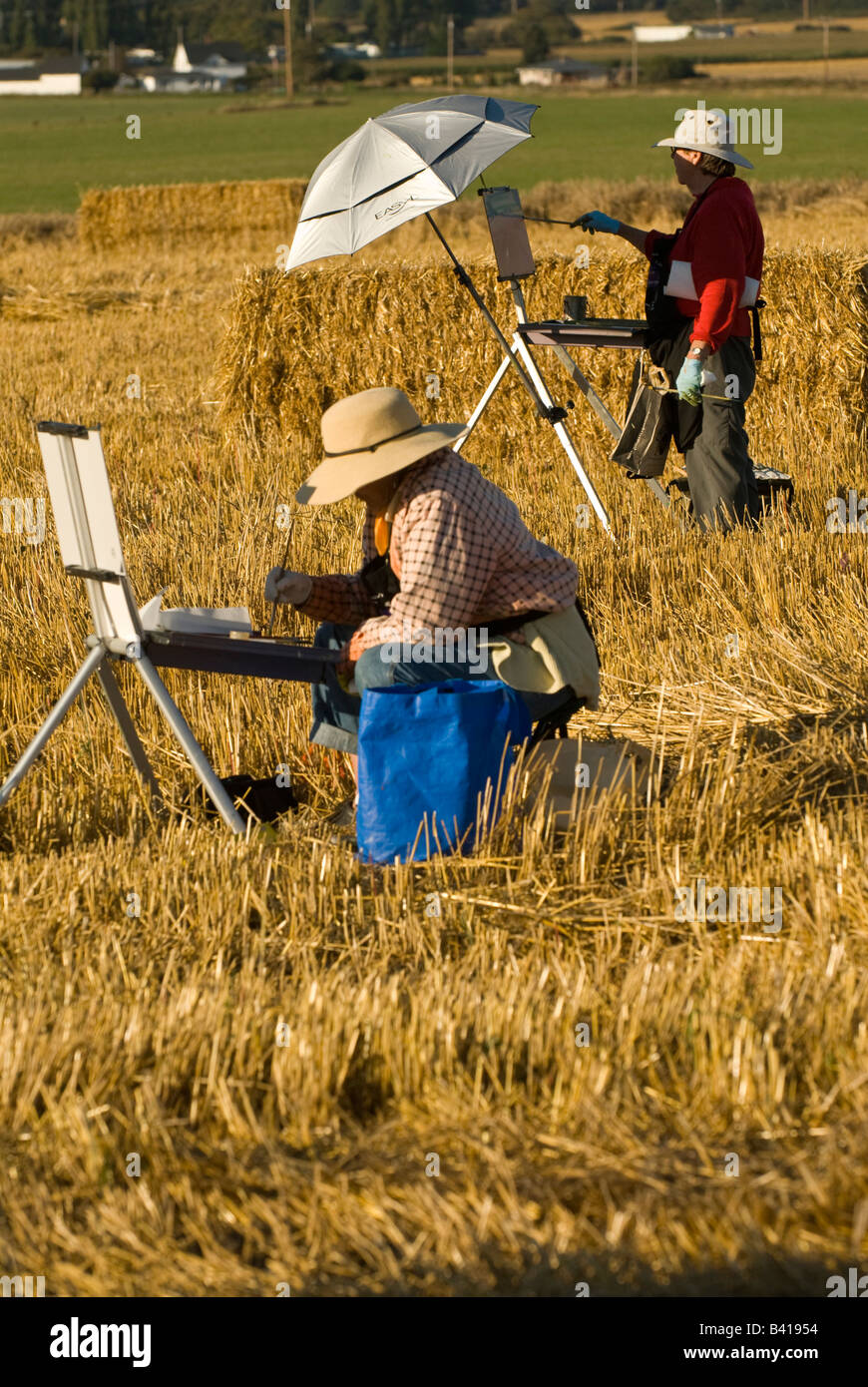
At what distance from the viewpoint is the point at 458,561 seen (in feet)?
13.8

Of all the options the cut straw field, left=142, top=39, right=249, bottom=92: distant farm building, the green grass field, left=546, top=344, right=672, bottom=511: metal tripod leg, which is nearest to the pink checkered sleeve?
the cut straw field

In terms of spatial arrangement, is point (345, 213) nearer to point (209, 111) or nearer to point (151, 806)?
point (151, 806)

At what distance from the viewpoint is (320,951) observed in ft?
12.5

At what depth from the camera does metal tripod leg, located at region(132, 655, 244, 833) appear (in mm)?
4086

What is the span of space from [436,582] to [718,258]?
3.17 metres

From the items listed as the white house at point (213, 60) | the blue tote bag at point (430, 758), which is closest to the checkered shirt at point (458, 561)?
the blue tote bag at point (430, 758)

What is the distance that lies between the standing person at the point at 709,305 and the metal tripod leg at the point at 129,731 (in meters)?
3.26

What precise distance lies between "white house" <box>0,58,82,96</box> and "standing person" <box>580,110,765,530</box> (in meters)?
124

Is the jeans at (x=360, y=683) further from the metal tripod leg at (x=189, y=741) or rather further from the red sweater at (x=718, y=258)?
the red sweater at (x=718, y=258)

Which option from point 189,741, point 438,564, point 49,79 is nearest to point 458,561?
point 438,564

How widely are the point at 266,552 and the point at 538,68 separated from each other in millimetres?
107269

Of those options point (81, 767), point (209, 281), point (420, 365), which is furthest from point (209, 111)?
point (81, 767)

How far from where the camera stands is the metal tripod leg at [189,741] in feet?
13.4

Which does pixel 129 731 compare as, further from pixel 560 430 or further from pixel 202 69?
pixel 202 69
